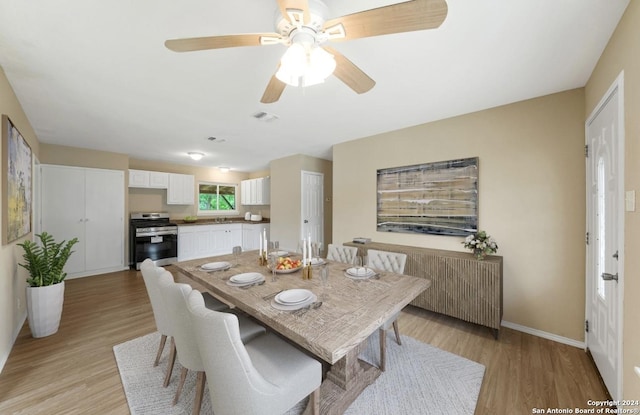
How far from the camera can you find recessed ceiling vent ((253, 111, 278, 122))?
9.49 feet

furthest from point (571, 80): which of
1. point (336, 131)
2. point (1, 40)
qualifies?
point (1, 40)

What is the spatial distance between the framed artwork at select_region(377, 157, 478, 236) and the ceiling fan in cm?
205

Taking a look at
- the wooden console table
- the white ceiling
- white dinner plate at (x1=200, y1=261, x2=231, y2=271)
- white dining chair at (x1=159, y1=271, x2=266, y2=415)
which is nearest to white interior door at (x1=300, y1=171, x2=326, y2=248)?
the white ceiling

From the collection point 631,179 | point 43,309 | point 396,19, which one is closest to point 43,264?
point 43,309

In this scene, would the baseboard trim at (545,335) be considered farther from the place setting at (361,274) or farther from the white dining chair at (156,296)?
the white dining chair at (156,296)

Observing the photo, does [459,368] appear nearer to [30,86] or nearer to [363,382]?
[363,382]

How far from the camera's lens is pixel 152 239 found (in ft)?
16.3

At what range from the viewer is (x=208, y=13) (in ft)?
4.58

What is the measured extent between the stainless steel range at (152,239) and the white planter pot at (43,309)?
246cm

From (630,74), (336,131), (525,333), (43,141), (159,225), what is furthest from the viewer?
(159,225)

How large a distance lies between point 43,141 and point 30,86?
2.67 m

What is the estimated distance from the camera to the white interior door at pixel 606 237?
4.84 feet

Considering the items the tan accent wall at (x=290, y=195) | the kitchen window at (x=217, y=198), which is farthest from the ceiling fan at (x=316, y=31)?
the kitchen window at (x=217, y=198)

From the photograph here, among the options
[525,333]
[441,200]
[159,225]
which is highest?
[441,200]
